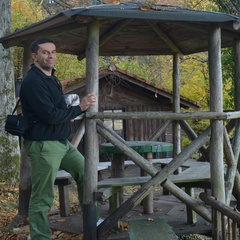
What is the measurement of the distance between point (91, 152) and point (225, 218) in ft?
5.75

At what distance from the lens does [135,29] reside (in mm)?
6914

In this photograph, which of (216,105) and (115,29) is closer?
(216,105)

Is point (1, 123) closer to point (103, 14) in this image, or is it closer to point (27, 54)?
point (27, 54)

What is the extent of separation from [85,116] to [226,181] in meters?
2.07

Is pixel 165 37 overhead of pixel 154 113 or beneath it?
overhead

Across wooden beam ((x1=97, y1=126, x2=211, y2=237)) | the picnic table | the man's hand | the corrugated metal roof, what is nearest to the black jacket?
the man's hand

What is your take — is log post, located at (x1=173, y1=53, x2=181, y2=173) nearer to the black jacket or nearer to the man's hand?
the man's hand

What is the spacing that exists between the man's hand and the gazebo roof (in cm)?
85

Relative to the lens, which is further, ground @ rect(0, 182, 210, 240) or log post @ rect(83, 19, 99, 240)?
ground @ rect(0, 182, 210, 240)

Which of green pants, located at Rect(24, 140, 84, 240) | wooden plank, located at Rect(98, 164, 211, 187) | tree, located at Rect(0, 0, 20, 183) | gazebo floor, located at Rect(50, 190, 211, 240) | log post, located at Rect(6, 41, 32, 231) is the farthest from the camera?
tree, located at Rect(0, 0, 20, 183)

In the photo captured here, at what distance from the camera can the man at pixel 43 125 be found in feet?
14.9

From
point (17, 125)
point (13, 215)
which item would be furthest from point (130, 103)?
point (17, 125)

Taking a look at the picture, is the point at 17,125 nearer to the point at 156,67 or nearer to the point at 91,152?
the point at 91,152

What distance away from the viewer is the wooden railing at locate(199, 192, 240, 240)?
4809mm
